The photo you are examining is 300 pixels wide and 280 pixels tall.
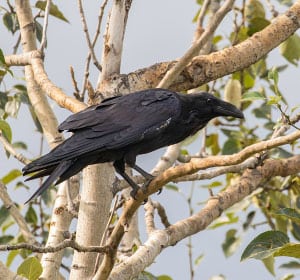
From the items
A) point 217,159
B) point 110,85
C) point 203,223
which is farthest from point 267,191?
point 217,159

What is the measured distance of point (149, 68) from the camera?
484 centimetres

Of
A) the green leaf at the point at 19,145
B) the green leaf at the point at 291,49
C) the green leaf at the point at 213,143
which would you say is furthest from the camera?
the green leaf at the point at 213,143

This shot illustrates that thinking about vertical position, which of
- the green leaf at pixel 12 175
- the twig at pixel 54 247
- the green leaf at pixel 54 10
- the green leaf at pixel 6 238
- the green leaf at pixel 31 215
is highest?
the green leaf at pixel 54 10

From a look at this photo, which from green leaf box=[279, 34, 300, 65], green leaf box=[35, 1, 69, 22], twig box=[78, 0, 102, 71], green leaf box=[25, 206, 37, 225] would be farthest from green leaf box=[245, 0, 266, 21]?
green leaf box=[25, 206, 37, 225]

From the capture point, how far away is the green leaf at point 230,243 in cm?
630

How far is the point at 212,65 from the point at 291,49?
1.10 metres

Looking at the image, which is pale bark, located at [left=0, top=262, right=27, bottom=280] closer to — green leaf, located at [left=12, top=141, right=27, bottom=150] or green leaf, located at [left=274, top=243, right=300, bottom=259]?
green leaf, located at [left=274, top=243, right=300, bottom=259]

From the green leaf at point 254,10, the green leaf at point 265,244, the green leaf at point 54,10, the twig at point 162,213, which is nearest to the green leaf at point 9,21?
the green leaf at point 54,10

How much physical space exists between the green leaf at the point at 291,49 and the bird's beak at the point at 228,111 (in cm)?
126

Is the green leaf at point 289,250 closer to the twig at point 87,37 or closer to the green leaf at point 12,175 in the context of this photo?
the twig at point 87,37

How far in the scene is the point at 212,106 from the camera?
4738 mm

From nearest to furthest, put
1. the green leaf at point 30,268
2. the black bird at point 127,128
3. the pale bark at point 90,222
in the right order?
the green leaf at point 30,268 < the black bird at point 127,128 < the pale bark at point 90,222

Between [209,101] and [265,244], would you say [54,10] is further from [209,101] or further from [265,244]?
[265,244]

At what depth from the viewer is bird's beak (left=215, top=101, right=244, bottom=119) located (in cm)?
465
